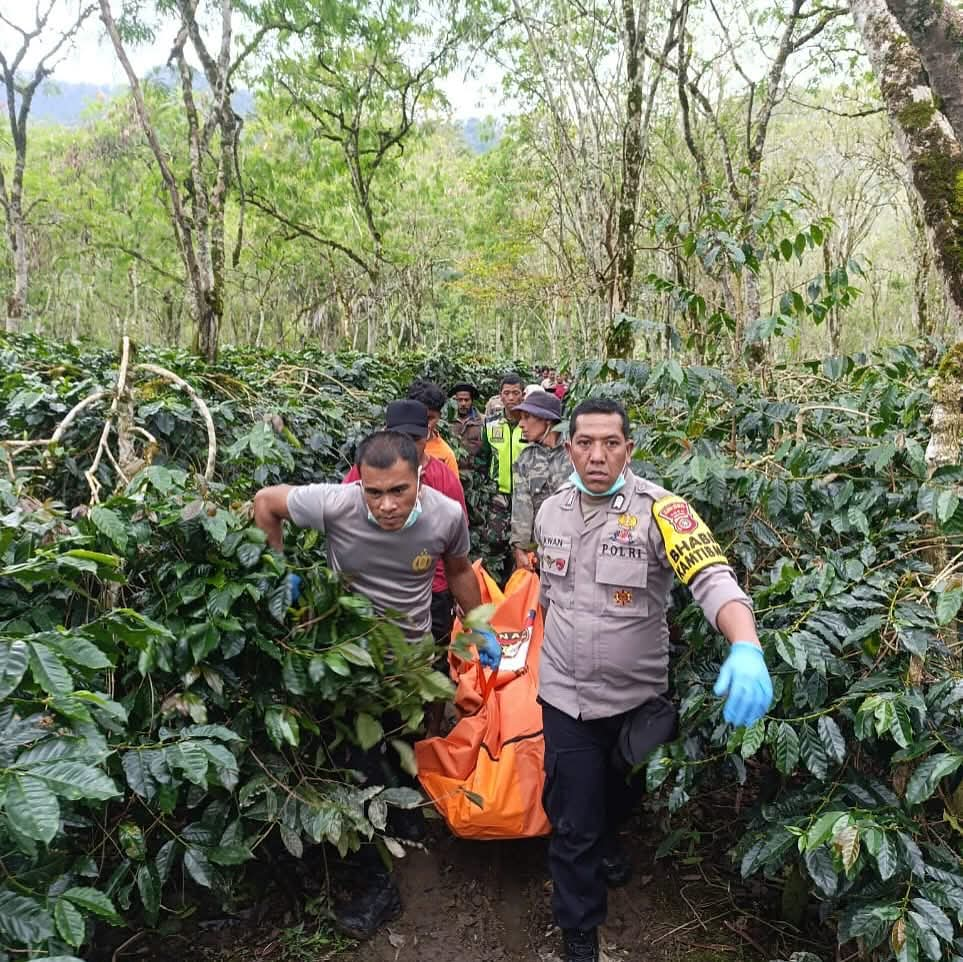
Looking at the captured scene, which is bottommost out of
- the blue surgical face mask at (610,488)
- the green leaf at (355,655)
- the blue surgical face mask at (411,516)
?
the green leaf at (355,655)

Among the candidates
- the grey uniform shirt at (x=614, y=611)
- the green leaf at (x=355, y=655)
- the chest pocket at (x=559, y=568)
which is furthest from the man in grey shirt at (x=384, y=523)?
the grey uniform shirt at (x=614, y=611)

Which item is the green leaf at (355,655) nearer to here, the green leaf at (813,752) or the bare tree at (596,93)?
the green leaf at (813,752)

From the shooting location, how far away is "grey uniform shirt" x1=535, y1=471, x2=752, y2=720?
2.53 m

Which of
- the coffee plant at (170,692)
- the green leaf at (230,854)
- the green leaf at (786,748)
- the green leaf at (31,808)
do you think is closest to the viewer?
the green leaf at (31,808)

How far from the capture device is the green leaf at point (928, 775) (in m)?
1.75

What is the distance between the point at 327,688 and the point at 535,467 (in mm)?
2785

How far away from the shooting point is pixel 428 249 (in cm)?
2414

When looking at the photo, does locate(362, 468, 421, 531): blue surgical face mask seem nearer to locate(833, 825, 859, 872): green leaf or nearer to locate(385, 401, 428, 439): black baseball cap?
locate(385, 401, 428, 439): black baseball cap

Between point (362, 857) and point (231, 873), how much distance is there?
56cm

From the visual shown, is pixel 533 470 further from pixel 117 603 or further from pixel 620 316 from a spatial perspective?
pixel 117 603

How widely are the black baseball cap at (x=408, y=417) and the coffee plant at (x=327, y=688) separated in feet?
2.81

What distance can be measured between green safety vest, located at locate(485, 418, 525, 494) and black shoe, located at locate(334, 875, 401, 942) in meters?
3.78

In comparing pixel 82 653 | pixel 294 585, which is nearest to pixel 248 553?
pixel 294 585

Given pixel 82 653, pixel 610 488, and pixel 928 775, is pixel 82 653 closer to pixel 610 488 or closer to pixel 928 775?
pixel 610 488
